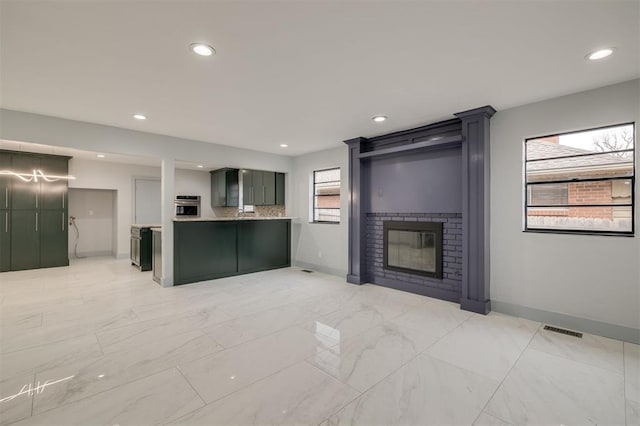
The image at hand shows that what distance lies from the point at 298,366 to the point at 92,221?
8.32 meters

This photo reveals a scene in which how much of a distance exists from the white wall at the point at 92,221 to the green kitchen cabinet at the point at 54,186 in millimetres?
1340

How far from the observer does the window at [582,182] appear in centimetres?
289

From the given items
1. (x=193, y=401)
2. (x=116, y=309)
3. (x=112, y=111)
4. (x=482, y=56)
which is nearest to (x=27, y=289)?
(x=116, y=309)

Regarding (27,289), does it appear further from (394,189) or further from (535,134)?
(535,134)

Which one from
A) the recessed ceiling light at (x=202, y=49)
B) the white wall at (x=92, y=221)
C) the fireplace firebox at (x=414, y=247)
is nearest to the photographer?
the recessed ceiling light at (x=202, y=49)

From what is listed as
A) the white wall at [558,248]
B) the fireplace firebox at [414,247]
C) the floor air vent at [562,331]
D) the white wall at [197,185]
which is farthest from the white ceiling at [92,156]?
the floor air vent at [562,331]

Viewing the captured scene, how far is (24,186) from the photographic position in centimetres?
598

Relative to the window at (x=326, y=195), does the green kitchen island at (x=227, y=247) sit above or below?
below

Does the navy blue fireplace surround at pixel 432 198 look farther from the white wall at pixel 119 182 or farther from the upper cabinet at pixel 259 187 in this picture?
the white wall at pixel 119 182

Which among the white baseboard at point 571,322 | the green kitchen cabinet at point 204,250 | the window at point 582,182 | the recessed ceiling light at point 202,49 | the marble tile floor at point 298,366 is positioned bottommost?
the marble tile floor at point 298,366

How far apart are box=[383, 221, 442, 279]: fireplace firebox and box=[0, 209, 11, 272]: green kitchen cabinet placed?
7.53 m

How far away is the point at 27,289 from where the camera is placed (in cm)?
461

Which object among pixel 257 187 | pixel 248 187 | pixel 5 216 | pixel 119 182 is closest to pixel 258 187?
pixel 257 187

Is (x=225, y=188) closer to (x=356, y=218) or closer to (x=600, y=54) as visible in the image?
(x=356, y=218)
